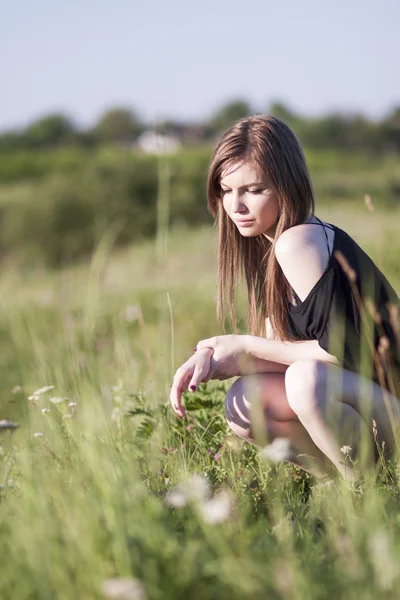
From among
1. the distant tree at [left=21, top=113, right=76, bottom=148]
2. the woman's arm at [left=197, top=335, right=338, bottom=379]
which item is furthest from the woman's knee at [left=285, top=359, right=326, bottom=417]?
the distant tree at [left=21, top=113, right=76, bottom=148]

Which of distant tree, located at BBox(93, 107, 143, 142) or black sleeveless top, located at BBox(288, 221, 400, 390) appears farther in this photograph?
distant tree, located at BBox(93, 107, 143, 142)

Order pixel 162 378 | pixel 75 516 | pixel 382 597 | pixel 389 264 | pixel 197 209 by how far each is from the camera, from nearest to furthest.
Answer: pixel 382 597, pixel 75 516, pixel 162 378, pixel 389 264, pixel 197 209

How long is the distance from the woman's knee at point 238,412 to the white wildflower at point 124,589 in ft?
3.53

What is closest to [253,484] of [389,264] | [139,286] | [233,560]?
[233,560]

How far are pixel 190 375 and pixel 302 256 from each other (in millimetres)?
489

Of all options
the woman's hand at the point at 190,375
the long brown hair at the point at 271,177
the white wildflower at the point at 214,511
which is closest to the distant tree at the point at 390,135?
the long brown hair at the point at 271,177

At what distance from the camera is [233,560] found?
1.28m

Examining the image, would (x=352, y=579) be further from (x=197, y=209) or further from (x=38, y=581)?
(x=197, y=209)

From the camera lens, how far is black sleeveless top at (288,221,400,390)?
2.15m

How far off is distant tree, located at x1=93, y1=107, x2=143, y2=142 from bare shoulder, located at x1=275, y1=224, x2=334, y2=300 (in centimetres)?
3837

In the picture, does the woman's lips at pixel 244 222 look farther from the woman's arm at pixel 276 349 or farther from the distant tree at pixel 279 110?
the distant tree at pixel 279 110

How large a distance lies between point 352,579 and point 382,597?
0.05 m

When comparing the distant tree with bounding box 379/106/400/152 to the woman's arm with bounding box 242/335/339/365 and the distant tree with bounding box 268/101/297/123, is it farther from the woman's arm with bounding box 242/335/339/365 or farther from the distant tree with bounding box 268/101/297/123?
the woman's arm with bounding box 242/335/339/365

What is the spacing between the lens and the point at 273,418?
7.66 ft
